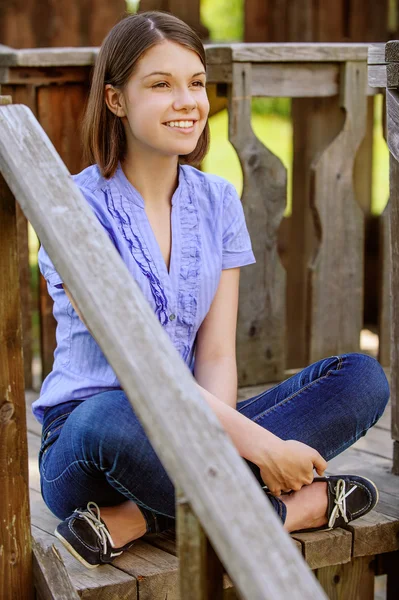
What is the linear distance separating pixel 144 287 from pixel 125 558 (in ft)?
2.04

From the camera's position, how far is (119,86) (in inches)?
88.7

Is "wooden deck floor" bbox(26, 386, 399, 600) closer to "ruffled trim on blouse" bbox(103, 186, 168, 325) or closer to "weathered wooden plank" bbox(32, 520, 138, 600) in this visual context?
"weathered wooden plank" bbox(32, 520, 138, 600)

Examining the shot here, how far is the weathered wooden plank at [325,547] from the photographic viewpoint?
87.7 inches

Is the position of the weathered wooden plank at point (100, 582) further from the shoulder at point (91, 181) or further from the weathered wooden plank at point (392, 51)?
the weathered wooden plank at point (392, 51)

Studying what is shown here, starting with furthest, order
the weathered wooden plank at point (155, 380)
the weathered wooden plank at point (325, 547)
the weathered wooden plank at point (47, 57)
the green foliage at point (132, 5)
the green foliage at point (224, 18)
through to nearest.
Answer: the green foliage at point (224, 18) < the green foliage at point (132, 5) < the weathered wooden plank at point (47, 57) < the weathered wooden plank at point (325, 547) < the weathered wooden plank at point (155, 380)

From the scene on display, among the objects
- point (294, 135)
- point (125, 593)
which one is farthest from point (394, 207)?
point (294, 135)

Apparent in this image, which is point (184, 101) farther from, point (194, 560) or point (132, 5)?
point (132, 5)

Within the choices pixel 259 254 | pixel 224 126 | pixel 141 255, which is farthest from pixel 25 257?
pixel 224 126

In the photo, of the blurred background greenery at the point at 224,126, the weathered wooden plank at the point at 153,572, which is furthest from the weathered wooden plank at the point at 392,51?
the blurred background greenery at the point at 224,126

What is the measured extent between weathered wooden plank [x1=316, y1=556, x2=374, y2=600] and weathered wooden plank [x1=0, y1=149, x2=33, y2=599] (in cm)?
84

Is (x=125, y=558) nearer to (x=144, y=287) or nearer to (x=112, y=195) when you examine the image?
(x=144, y=287)

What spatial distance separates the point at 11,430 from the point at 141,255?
539 millimetres

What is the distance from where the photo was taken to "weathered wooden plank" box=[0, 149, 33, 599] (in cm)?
190

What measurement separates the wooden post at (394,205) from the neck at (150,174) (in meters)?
0.54
